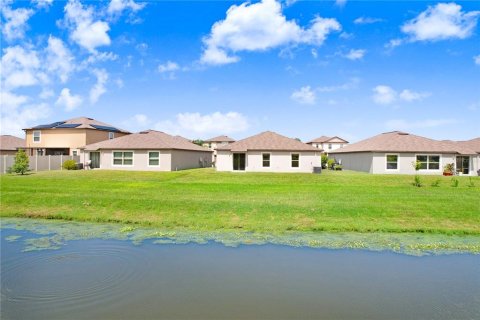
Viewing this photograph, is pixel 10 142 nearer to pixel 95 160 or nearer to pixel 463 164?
pixel 95 160

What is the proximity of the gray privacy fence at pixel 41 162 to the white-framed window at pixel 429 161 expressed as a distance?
39103 millimetres

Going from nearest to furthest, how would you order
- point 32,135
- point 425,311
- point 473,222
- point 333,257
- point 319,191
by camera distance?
point 425,311
point 333,257
point 473,222
point 319,191
point 32,135

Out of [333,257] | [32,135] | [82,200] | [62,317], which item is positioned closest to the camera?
[62,317]

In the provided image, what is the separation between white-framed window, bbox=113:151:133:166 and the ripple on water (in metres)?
26.3

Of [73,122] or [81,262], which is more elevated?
[73,122]

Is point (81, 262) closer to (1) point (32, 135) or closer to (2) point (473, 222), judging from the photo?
(2) point (473, 222)

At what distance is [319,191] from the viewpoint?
2386 cm

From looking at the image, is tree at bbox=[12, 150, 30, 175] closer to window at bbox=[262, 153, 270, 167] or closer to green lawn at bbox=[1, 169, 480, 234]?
green lawn at bbox=[1, 169, 480, 234]

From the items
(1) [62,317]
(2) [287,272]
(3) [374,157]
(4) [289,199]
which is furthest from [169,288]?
(3) [374,157]

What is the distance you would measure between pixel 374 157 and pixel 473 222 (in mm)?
19776

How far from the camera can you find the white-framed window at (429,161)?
36594mm

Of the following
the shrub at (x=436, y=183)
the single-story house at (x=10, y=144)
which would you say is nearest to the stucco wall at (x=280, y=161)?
the shrub at (x=436, y=183)

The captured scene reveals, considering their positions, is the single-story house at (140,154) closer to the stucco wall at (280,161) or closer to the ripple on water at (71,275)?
the stucco wall at (280,161)

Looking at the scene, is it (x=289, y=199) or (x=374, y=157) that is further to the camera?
(x=374, y=157)
